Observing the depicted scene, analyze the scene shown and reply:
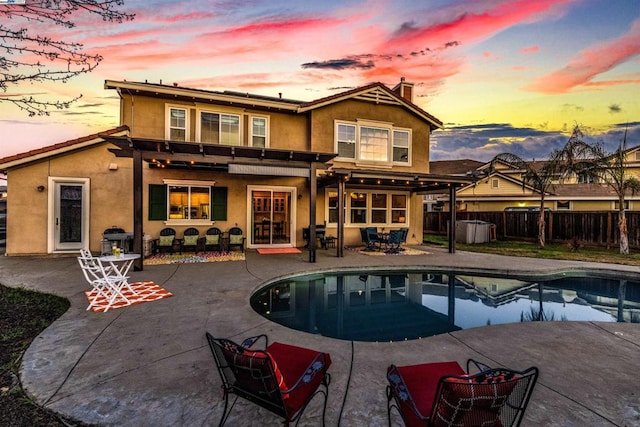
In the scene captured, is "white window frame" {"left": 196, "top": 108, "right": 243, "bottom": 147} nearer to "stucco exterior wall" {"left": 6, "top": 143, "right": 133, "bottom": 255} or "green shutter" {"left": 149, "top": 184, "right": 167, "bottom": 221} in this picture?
"green shutter" {"left": 149, "top": 184, "right": 167, "bottom": 221}

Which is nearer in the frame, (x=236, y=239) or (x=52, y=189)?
(x=52, y=189)

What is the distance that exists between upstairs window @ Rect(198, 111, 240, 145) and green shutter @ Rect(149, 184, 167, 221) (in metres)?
2.44

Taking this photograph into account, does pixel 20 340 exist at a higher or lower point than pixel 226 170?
lower

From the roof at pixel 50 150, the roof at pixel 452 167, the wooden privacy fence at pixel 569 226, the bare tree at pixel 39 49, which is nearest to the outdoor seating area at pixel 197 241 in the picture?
the roof at pixel 50 150

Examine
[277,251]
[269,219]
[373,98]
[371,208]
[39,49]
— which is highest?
[373,98]

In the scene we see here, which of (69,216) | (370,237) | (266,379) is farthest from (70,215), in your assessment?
(266,379)

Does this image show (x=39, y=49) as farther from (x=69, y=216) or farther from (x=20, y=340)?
(x=69, y=216)

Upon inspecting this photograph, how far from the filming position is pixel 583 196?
19.8 meters

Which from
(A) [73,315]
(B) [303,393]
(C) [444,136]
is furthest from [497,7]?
(C) [444,136]

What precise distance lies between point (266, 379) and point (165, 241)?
978 centimetres

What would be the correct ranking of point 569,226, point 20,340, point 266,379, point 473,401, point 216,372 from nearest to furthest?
point 473,401 < point 266,379 < point 216,372 < point 20,340 < point 569,226

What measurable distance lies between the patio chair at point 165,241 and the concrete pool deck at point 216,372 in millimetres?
4487

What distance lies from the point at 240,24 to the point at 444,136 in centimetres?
3276

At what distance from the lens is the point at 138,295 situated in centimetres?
550
